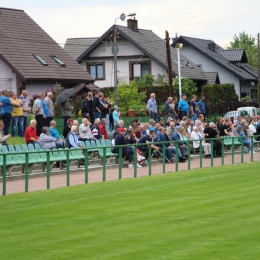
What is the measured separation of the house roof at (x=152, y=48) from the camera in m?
76.4

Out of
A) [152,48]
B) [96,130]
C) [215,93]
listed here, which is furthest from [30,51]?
[96,130]

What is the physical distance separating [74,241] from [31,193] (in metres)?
9.04

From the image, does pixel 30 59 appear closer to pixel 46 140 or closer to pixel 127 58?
pixel 127 58

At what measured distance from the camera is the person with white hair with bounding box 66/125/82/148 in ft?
95.7

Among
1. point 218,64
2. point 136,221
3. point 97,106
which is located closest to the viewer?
point 136,221

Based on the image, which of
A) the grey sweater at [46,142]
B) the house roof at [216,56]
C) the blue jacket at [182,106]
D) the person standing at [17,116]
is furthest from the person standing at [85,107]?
the house roof at [216,56]

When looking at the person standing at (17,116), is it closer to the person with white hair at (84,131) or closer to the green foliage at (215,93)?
the person with white hair at (84,131)

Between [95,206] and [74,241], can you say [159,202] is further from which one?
[74,241]

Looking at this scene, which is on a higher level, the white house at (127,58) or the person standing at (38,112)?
the white house at (127,58)

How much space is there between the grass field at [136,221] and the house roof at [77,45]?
63258 mm

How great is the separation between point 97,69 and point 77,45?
1013 centimetres

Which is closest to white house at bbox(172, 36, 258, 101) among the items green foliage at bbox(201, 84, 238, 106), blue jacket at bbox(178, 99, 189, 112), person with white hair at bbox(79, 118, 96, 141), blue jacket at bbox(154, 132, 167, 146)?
green foliage at bbox(201, 84, 238, 106)

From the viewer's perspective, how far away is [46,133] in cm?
2800

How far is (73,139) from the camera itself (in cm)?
2938
